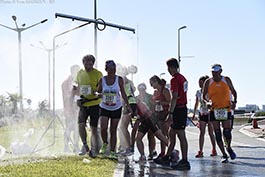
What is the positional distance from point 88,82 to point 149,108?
4.86 feet

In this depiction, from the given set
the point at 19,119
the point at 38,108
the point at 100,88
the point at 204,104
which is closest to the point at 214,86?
the point at 204,104

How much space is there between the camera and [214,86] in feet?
36.4

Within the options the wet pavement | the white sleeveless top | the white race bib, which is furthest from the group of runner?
the white race bib

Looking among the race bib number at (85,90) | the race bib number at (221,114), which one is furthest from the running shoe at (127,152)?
the race bib number at (221,114)

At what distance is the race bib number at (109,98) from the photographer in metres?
10.5

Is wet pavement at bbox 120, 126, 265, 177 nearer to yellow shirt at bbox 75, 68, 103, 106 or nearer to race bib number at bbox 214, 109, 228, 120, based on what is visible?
race bib number at bbox 214, 109, 228, 120

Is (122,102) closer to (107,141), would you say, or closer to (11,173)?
(107,141)

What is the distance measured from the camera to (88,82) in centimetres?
1085

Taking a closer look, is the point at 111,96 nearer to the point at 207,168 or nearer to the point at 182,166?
the point at 182,166

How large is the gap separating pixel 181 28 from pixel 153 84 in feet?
114

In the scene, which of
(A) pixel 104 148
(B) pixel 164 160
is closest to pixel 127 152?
(A) pixel 104 148

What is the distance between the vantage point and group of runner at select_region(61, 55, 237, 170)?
33.3 feet

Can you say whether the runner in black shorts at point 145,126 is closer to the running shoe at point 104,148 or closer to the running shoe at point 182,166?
the running shoe at point 104,148

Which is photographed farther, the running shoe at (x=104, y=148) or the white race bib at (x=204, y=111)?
the white race bib at (x=204, y=111)
